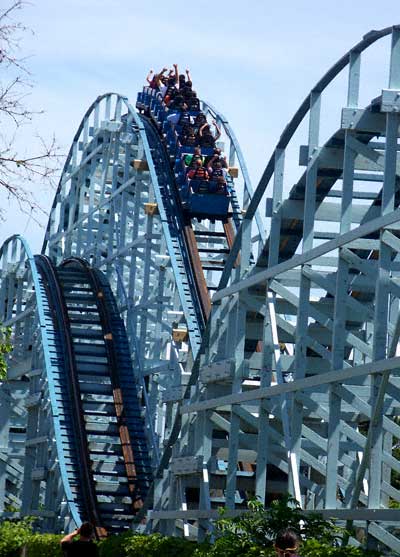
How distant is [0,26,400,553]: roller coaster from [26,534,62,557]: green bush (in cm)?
152

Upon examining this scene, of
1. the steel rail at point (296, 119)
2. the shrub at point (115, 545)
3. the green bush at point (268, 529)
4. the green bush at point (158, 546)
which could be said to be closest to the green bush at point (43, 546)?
the shrub at point (115, 545)

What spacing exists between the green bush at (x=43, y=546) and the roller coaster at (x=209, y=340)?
1521mm

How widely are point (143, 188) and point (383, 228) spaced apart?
67.4 ft

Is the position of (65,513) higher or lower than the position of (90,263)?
lower

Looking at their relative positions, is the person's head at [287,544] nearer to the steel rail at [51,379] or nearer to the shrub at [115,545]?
the shrub at [115,545]

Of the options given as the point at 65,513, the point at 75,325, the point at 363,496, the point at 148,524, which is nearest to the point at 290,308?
the point at 363,496

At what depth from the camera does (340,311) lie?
1778 cm

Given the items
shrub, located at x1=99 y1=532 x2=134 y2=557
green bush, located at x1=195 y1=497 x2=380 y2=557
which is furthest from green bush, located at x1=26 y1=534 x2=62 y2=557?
green bush, located at x1=195 y1=497 x2=380 y2=557

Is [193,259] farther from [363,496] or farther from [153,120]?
[363,496]

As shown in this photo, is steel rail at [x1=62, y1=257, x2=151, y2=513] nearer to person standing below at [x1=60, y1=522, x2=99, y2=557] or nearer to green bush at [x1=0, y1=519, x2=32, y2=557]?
green bush at [x1=0, y1=519, x2=32, y2=557]

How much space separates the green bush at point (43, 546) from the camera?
25.2 m

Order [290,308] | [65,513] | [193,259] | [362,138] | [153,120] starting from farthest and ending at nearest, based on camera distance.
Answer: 1. [153,120]
2. [193,259]
3. [65,513]
4. [290,308]
5. [362,138]

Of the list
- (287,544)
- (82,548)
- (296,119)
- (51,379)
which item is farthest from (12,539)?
(287,544)

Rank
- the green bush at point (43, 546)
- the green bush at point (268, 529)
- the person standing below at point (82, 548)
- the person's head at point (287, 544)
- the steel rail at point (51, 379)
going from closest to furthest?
the person's head at point (287, 544) → the person standing below at point (82, 548) → the green bush at point (268, 529) → the green bush at point (43, 546) → the steel rail at point (51, 379)
